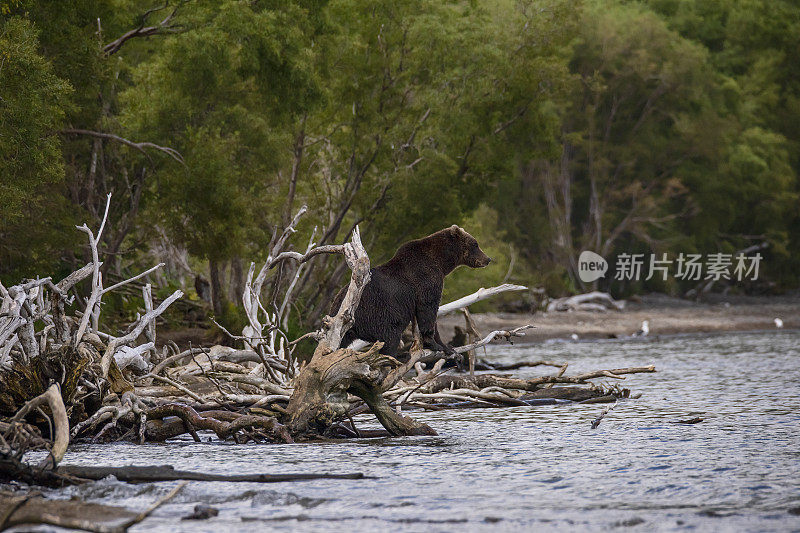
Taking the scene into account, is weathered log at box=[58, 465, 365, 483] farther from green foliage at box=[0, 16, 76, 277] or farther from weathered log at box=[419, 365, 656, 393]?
green foliage at box=[0, 16, 76, 277]

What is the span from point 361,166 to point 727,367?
9.74m

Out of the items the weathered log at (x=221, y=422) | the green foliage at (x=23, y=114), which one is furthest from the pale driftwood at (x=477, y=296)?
the green foliage at (x=23, y=114)

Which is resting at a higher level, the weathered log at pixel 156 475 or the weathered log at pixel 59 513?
the weathered log at pixel 59 513

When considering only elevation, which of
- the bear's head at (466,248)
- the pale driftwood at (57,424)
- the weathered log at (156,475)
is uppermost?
the bear's head at (466,248)

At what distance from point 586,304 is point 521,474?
32537 mm

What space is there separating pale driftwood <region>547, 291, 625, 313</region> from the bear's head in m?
28.1

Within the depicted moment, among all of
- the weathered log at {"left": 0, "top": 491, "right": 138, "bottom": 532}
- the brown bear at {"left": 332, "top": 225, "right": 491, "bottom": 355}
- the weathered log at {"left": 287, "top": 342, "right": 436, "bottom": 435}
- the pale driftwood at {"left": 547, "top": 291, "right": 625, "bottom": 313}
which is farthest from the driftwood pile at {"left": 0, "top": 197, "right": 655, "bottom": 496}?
the pale driftwood at {"left": 547, "top": 291, "right": 625, "bottom": 313}

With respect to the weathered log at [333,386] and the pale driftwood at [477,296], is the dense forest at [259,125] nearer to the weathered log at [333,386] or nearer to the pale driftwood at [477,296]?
the pale driftwood at [477,296]

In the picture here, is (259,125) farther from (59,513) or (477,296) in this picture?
(59,513)

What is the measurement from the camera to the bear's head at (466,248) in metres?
12.5

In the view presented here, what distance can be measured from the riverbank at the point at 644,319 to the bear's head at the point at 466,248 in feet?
53.0

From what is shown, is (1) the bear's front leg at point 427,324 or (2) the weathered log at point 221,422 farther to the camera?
(1) the bear's front leg at point 427,324

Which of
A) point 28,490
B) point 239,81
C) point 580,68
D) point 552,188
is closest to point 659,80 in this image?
point 580,68

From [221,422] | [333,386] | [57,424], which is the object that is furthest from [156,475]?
[221,422]
